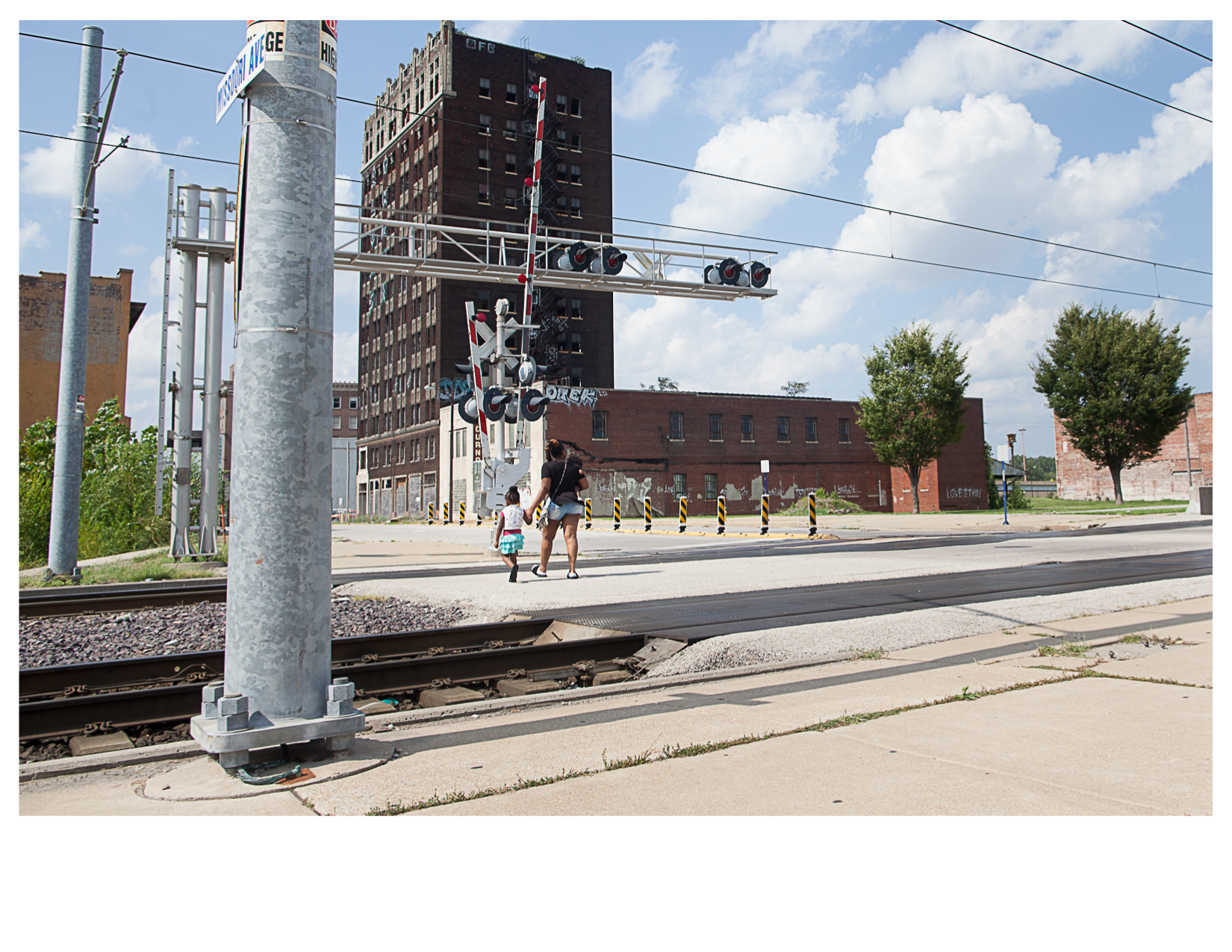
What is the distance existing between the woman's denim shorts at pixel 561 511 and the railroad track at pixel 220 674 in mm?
4148

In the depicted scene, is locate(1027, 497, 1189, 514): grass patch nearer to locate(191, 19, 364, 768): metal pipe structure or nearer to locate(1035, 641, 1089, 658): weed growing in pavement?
locate(1035, 641, 1089, 658): weed growing in pavement

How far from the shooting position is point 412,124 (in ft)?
252

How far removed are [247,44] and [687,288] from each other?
802 inches

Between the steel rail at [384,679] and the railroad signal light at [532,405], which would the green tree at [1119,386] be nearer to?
the railroad signal light at [532,405]

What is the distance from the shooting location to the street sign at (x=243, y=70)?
12.8ft

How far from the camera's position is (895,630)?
7.73 m

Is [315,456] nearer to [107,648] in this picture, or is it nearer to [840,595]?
[107,648]

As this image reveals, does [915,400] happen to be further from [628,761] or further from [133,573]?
[628,761]

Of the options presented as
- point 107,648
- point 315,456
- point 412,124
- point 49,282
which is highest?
point 412,124

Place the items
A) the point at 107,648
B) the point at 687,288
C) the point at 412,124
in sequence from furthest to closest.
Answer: the point at 412,124, the point at 687,288, the point at 107,648

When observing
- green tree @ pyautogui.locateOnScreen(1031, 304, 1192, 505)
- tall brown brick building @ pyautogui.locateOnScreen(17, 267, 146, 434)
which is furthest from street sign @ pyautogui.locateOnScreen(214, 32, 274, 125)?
green tree @ pyautogui.locateOnScreen(1031, 304, 1192, 505)

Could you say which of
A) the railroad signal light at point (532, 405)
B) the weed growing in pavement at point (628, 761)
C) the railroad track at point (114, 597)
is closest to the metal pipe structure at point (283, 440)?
the weed growing in pavement at point (628, 761)
